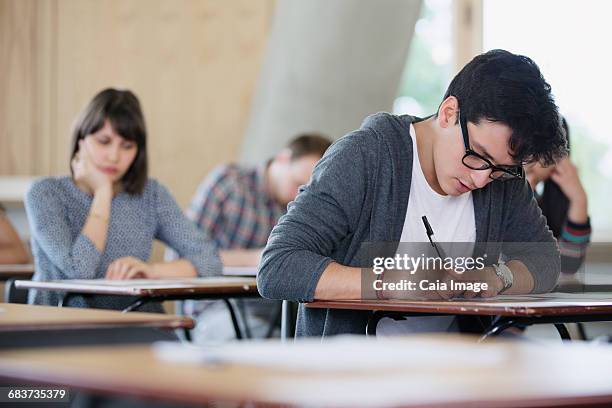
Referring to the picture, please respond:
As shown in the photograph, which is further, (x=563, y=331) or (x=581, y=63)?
(x=581, y=63)

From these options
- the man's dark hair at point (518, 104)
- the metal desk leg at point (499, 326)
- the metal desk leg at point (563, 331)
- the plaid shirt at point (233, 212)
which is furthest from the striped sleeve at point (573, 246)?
the plaid shirt at point (233, 212)

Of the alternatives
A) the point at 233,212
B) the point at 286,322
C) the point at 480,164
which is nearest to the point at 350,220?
the point at 480,164

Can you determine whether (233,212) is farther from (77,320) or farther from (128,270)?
(77,320)

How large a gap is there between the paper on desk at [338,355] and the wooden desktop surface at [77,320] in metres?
0.43

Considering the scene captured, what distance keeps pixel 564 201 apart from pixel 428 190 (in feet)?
5.09

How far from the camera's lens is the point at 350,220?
2260mm

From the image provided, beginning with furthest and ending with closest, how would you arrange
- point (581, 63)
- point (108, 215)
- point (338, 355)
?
point (581, 63)
point (108, 215)
point (338, 355)

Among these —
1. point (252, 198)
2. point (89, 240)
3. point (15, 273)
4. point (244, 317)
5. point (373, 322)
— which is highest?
point (373, 322)

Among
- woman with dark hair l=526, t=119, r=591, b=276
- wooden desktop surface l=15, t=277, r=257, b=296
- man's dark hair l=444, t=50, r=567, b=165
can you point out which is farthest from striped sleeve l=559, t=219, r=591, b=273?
wooden desktop surface l=15, t=277, r=257, b=296

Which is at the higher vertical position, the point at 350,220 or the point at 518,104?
the point at 518,104

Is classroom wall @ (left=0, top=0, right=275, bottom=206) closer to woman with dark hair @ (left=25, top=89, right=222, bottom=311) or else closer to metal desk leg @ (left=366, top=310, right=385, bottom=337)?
woman with dark hair @ (left=25, top=89, right=222, bottom=311)

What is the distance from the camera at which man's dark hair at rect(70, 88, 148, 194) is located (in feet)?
10.9

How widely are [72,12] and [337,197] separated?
3.58 m

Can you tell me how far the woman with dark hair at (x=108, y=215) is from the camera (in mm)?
3184
